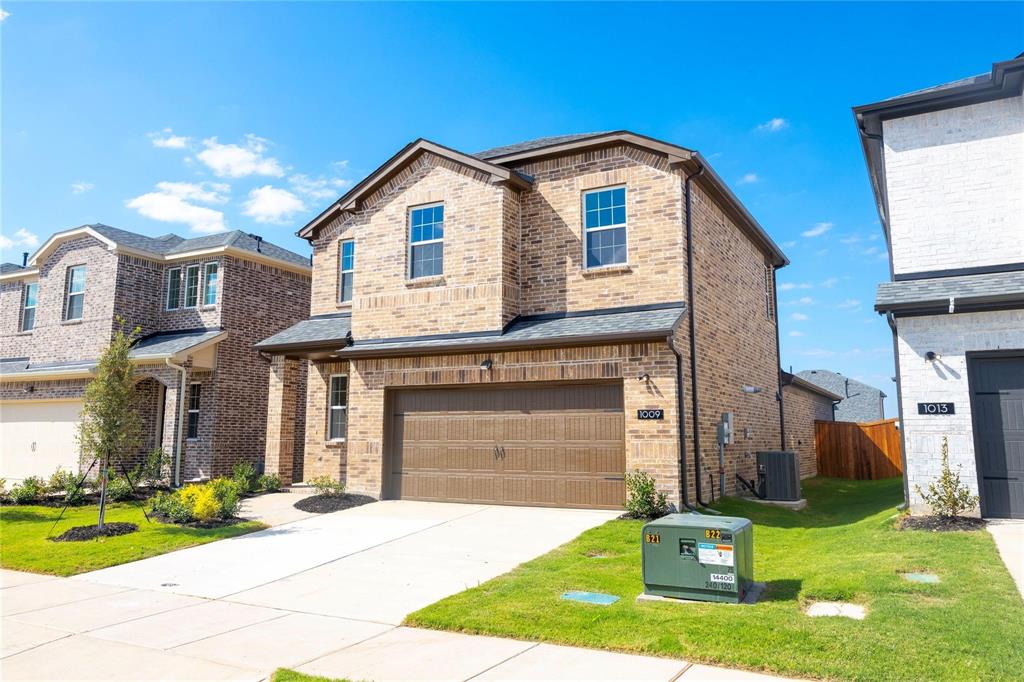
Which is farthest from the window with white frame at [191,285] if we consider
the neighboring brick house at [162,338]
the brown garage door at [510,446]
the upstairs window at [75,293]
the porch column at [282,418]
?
the brown garage door at [510,446]

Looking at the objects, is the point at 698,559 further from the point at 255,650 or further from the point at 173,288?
the point at 173,288

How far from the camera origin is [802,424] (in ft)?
76.0

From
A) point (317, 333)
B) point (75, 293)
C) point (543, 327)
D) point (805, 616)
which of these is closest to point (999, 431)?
point (805, 616)

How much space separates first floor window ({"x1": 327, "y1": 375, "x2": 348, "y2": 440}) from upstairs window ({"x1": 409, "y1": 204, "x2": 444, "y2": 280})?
4.28m

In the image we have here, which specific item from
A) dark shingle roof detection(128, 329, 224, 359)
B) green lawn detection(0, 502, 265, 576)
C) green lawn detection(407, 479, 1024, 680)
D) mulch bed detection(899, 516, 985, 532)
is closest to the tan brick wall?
mulch bed detection(899, 516, 985, 532)

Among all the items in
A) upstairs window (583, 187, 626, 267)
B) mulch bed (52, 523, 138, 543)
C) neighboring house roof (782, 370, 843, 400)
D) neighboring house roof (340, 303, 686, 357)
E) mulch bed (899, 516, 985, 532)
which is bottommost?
mulch bed (52, 523, 138, 543)

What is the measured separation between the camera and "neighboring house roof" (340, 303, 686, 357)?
41.5 ft

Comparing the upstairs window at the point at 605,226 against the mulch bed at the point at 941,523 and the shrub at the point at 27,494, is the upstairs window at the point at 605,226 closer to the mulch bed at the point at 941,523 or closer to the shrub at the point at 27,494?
the mulch bed at the point at 941,523

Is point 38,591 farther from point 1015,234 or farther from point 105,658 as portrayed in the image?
point 1015,234

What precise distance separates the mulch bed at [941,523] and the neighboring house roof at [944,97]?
5.56 metres

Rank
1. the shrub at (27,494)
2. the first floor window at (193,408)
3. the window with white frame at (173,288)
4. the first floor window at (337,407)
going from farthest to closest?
the window with white frame at (173,288) < the first floor window at (193,408) < the first floor window at (337,407) < the shrub at (27,494)

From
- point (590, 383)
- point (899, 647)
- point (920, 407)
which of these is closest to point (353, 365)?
point (590, 383)

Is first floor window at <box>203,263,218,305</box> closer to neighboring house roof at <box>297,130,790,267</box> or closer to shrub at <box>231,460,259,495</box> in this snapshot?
neighboring house roof at <box>297,130,790,267</box>

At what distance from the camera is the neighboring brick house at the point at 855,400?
38.7 m
